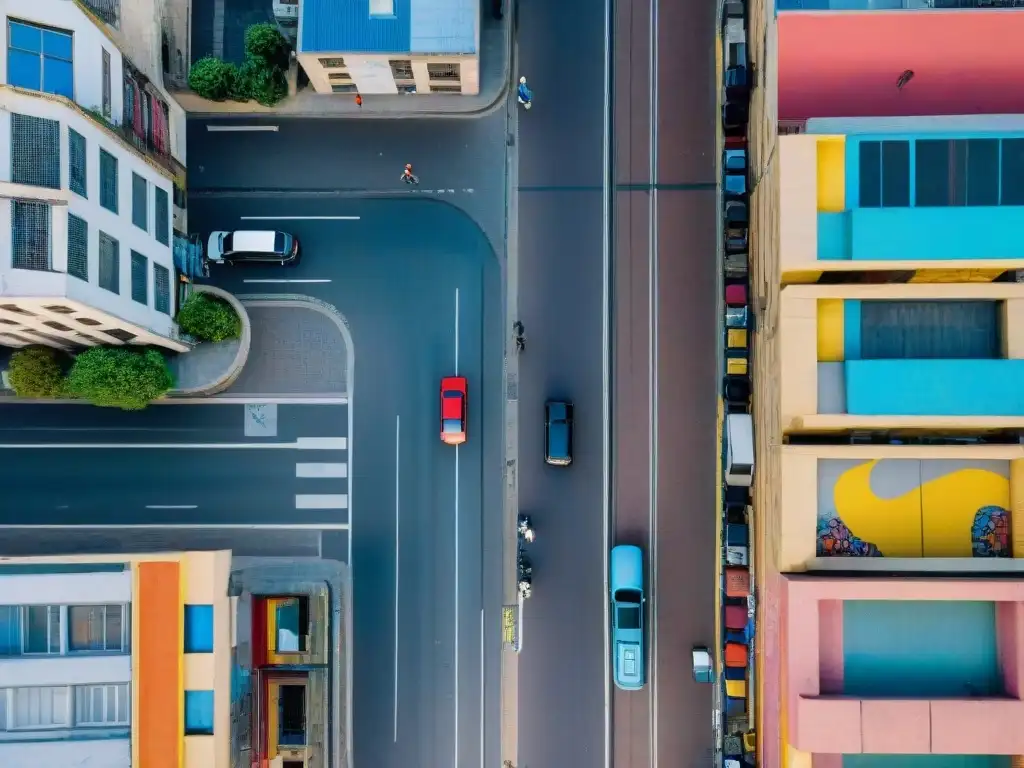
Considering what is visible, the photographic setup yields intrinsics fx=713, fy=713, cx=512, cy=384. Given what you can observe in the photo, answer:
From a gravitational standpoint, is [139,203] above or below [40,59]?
below

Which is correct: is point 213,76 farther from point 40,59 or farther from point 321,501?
point 321,501

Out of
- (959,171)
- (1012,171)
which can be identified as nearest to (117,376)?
(959,171)

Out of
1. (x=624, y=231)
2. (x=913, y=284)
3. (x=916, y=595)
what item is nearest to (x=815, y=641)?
(x=916, y=595)

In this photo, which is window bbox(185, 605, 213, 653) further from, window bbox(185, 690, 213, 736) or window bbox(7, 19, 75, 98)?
window bbox(7, 19, 75, 98)

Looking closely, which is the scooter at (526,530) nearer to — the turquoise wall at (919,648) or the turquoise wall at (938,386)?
the turquoise wall at (919,648)

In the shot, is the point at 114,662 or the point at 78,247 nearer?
the point at 78,247

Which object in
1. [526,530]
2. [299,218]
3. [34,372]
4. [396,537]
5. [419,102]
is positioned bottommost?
[396,537]

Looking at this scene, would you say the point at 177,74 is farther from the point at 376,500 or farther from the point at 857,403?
the point at 857,403

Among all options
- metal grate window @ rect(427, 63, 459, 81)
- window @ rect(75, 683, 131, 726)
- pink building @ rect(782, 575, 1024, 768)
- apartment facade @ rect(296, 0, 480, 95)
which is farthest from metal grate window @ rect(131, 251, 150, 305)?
pink building @ rect(782, 575, 1024, 768)
